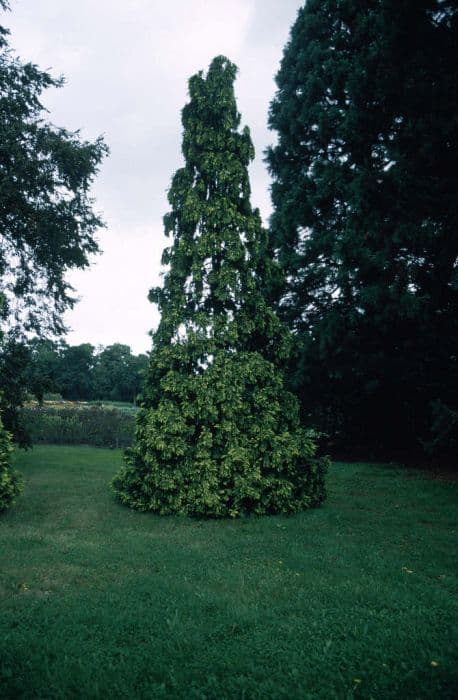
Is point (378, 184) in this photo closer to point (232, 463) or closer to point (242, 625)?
point (232, 463)

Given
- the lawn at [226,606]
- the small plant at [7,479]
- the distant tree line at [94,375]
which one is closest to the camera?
the lawn at [226,606]

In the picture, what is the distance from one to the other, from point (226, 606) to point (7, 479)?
5.31 meters

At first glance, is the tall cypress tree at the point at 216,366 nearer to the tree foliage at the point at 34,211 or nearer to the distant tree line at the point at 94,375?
the tree foliage at the point at 34,211

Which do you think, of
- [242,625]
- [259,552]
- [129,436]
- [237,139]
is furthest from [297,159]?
[242,625]

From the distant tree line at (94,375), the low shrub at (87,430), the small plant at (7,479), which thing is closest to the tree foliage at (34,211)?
the small plant at (7,479)

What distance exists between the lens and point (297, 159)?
1797 cm

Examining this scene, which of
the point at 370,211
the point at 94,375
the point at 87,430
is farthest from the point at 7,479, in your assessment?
the point at 94,375

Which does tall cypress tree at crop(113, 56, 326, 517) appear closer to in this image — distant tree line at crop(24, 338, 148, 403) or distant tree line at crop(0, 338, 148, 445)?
distant tree line at crop(0, 338, 148, 445)

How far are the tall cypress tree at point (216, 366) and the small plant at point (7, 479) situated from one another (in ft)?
6.26

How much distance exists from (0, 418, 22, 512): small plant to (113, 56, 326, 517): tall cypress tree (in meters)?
1.91

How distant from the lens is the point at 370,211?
12.2m

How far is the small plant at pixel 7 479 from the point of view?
8234 millimetres

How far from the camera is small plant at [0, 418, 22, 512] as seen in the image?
8234 mm

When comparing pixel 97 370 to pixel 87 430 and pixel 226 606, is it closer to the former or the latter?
pixel 87 430
